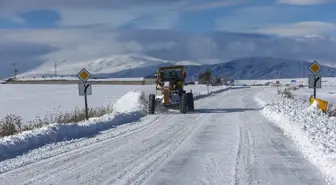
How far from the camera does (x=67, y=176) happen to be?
32.3 ft

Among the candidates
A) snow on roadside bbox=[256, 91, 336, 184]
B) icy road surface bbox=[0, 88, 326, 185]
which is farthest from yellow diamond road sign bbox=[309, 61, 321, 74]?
icy road surface bbox=[0, 88, 326, 185]

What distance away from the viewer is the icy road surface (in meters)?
9.44

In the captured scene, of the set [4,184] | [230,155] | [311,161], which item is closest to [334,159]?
[311,161]

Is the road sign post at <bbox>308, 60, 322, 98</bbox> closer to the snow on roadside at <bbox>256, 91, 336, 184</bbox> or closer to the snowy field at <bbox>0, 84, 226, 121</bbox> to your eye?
the snow on roadside at <bbox>256, 91, 336, 184</bbox>

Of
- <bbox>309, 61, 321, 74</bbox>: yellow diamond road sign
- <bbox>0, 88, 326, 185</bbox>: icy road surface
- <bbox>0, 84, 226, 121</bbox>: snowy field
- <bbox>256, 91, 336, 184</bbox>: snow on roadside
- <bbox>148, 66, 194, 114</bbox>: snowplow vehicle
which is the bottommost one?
<bbox>0, 84, 226, 121</bbox>: snowy field

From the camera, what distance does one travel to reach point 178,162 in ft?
37.2

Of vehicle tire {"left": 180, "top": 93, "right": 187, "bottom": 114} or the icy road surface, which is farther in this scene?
vehicle tire {"left": 180, "top": 93, "right": 187, "bottom": 114}

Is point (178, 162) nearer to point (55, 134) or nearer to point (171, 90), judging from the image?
point (55, 134)

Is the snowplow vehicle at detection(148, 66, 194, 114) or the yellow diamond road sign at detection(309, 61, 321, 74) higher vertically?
the yellow diamond road sign at detection(309, 61, 321, 74)

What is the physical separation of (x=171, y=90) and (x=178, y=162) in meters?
16.8

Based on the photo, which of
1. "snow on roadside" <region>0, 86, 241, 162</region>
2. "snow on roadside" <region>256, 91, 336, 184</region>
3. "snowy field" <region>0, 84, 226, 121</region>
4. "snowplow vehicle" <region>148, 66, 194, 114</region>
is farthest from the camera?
"snowy field" <region>0, 84, 226, 121</region>

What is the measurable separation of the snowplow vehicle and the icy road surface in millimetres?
10023

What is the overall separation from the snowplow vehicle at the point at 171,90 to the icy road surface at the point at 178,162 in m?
10.0

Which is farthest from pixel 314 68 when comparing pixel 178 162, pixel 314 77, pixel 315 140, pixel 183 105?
pixel 178 162
